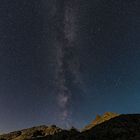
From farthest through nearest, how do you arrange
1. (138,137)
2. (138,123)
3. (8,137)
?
(8,137)
(138,123)
(138,137)

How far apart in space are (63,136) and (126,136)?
60.2 ft

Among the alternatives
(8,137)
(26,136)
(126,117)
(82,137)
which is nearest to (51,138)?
(82,137)

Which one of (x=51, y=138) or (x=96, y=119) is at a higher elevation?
(x=96, y=119)

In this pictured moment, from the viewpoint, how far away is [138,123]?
5866cm

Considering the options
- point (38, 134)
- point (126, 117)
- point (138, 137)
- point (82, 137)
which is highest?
point (38, 134)

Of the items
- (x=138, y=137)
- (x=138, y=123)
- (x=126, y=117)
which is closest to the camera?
(x=138, y=137)

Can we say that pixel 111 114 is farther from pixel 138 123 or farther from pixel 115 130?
pixel 115 130

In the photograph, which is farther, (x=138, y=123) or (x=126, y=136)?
(x=138, y=123)

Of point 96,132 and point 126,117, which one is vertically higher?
point 126,117

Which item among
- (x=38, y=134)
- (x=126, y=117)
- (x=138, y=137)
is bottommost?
(x=138, y=137)

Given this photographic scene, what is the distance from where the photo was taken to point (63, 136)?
59.4 meters

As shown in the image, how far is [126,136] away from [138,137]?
10.1ft

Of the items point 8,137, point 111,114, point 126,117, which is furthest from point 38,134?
point 126,117

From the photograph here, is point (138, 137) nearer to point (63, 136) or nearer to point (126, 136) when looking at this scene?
point (126, 136)
